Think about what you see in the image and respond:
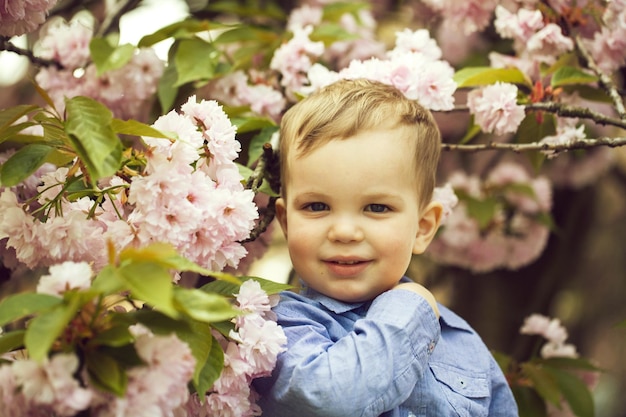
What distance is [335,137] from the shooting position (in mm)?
1398

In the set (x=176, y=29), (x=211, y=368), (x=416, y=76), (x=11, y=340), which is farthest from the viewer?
(x=176, y=29)

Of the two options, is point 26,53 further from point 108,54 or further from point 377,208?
point 377,208

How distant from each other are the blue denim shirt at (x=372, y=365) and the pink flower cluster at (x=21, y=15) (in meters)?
0.85

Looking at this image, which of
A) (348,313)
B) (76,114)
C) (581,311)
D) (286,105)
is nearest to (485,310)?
(581,311)

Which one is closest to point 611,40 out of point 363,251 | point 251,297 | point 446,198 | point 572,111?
point 572,111

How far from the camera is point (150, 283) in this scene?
0.95 meters

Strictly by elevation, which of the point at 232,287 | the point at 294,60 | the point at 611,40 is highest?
the point at 611,40

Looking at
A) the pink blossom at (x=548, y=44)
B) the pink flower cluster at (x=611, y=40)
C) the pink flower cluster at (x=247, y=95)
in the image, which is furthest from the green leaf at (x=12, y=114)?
the pink flower cluster at (x=611, y=40)

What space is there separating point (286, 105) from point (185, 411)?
1.12m

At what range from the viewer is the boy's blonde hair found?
1.41m

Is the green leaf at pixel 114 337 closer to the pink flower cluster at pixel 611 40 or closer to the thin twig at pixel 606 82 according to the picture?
the thin twig at pixel 606 82

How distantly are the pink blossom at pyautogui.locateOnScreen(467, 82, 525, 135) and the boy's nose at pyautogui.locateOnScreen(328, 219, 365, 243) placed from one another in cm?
59

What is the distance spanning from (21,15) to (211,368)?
35.3 inches

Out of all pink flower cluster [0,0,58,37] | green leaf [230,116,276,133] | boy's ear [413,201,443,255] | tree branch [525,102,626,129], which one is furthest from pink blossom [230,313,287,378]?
tree branch [525,102,626,129]
